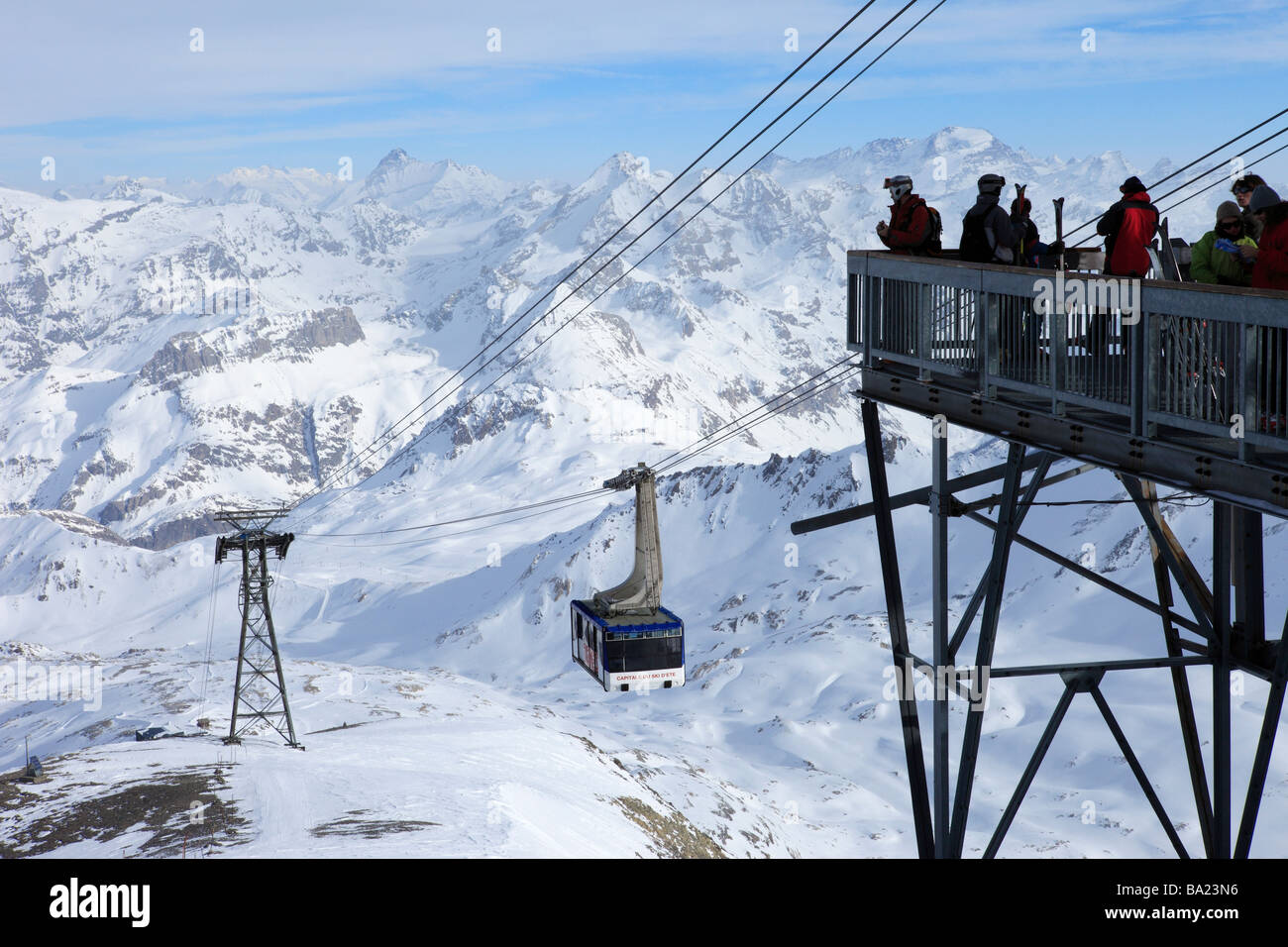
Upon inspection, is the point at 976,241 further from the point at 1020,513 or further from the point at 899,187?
the point at 1020,513

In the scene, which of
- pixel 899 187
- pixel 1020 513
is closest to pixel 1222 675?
pixel 1020 513

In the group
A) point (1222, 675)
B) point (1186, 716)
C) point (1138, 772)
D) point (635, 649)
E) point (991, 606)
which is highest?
point (991, 606)

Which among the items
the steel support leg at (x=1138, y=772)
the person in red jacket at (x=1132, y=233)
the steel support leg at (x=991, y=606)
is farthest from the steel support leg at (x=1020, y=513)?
the person in red jacket at (x=1132, y=233)

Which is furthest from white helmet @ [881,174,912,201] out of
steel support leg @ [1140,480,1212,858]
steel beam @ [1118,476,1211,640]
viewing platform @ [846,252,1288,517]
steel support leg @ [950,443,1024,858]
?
steel support leg @ [1140,480,1212,858]

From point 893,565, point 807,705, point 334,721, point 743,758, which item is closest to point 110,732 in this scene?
point 334,721

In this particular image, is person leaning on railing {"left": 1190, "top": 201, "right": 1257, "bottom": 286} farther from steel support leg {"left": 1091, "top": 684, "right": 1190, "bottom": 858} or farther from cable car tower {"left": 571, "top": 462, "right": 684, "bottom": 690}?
cable car tower {"left": 571, "top": 462, "right": 684, "bottom": 690}
